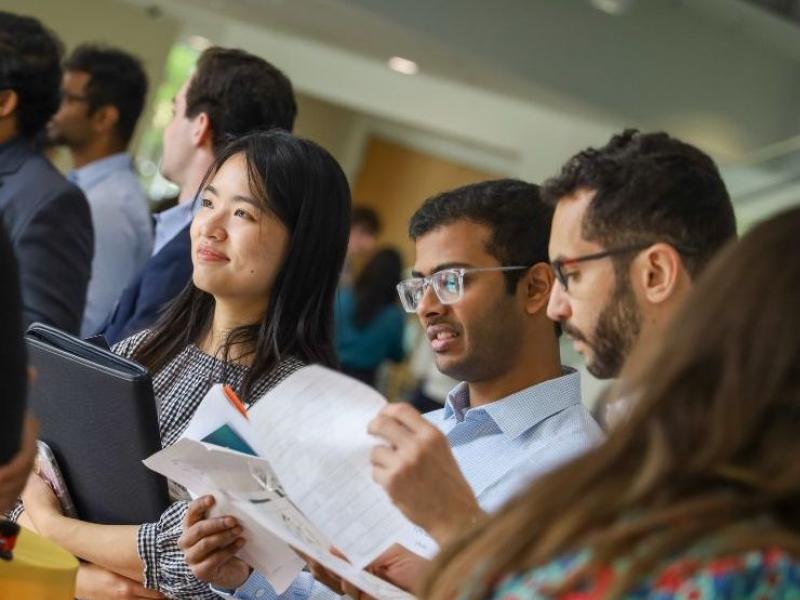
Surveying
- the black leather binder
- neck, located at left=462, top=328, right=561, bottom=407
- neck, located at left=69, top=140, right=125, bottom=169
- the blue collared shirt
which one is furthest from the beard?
neck, located at left=69, top=140, right=125, bottom=169

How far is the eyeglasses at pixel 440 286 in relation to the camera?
2.32m

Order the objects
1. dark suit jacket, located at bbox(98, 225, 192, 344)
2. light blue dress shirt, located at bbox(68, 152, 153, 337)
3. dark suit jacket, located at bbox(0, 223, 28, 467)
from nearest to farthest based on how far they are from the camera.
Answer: dark suit jacket, located at bbox(0, 223, 28, 467), dark suit jacket, located at bbox(98, 225, 192, 344), light blue dress shirt, located at bbox(68, 152, 153, 337)

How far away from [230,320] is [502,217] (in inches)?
20.2

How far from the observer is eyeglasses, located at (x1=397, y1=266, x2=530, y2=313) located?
232 centimetres

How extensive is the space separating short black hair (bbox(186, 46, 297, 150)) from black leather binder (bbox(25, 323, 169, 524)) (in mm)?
1217

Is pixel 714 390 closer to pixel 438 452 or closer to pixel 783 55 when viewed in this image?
pixel 438 452

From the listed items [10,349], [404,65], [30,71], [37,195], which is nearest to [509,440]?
[10,349]

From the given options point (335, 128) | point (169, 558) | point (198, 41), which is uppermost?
point (198, 41)

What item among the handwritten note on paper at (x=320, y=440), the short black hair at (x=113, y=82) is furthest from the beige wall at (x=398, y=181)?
the handwritten note on paper at (x=320, y=440)

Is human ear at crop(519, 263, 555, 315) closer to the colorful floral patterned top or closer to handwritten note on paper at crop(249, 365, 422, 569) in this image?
handwritten note on paper at crop(249, 365, 422, 569)

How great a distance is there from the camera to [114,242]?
147 inches

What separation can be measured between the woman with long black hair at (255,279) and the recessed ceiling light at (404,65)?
6278 millimetres

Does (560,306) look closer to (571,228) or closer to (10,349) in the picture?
(571,228)

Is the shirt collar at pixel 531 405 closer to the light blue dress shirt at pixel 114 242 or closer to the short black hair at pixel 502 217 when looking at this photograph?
the short black hair at pixel 502 217
